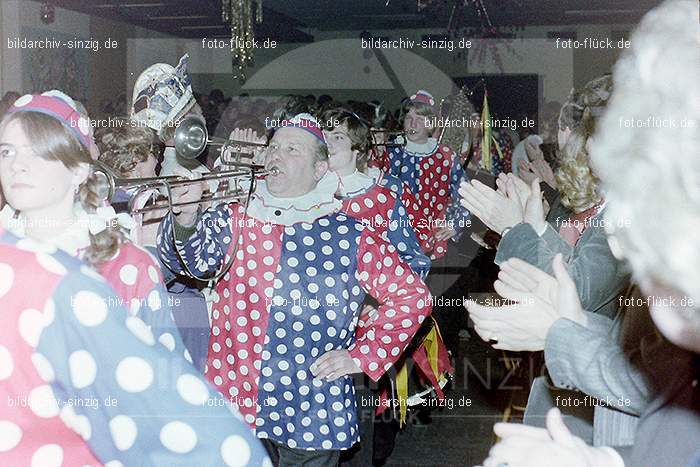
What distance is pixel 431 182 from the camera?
13.8ft

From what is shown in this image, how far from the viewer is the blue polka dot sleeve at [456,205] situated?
420cm

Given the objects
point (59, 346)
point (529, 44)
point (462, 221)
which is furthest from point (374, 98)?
point (59, 346)

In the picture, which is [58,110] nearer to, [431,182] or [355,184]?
[355,184]

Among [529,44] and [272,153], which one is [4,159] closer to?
[272,153]

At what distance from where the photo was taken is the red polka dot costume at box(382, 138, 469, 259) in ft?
13.7

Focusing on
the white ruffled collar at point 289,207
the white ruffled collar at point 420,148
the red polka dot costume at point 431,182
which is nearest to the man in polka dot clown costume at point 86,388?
the white ruffled collar at point 289,207

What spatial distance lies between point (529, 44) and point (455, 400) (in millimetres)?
5094

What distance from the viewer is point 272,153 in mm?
2494

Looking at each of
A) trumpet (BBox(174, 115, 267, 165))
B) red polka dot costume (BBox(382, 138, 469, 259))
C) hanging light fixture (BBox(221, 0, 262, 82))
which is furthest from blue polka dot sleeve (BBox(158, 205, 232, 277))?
red polka dot costume (BBox(382, 138, 469, 259))

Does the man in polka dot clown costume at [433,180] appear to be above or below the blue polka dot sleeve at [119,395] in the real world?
above

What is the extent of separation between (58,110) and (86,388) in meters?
0.70

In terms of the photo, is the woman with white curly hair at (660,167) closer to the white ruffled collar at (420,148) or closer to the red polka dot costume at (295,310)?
the red polka dot costume at (295,310)

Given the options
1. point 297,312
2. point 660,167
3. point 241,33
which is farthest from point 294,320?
point 241,33

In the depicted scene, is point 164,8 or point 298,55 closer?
point 164,8
